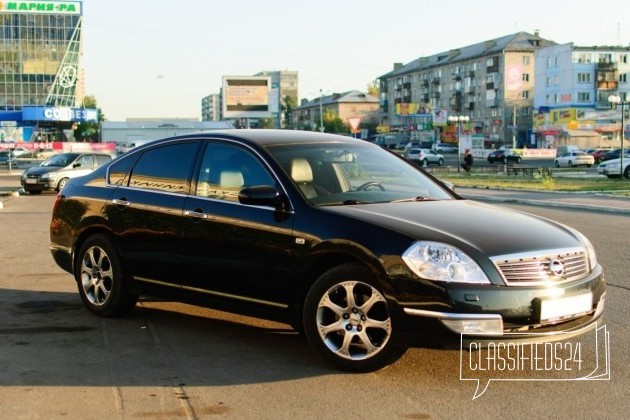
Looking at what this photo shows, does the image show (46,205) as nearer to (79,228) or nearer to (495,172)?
(79,228)

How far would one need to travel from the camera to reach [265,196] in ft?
17.8

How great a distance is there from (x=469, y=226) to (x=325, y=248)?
92 cm

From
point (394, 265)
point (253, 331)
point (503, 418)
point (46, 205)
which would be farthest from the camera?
point (46, 205)

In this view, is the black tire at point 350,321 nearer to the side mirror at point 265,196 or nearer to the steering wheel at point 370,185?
the side mirror at point 265,196

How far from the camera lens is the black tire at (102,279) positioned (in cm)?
663

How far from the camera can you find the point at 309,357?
5473 millimetres

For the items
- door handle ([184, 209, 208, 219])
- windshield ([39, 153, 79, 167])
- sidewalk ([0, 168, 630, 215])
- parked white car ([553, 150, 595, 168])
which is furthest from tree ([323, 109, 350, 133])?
door handle ([184, 209, 208, 219])

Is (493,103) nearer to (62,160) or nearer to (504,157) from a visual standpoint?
(504,157)

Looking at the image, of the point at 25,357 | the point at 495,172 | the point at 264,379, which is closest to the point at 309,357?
the point at 264,379

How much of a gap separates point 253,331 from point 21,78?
122 meters

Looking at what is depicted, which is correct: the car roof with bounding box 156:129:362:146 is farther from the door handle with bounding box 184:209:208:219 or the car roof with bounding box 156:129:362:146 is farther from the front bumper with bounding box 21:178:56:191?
the front bumper with bounding box 21:178:56:191

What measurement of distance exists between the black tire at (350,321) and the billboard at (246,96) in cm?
9092

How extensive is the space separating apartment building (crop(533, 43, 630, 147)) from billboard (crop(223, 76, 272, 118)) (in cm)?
3515

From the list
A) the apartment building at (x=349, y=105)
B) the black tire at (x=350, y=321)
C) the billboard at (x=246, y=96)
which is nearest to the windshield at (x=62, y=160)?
the black tire at (x=350, y=321)
